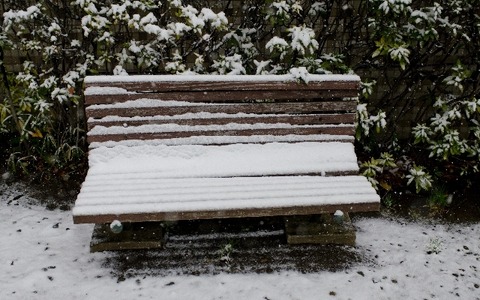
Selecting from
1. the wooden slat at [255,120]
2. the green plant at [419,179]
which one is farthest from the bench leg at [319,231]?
the green plant at [419,179]

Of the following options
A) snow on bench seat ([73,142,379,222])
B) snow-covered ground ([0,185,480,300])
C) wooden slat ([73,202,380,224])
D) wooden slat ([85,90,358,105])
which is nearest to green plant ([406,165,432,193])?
snow-covered ground ([0,185,480,300])

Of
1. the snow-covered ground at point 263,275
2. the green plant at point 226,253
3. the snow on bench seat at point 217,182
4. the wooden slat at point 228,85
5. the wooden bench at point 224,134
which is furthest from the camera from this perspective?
the wooden slat at point 228,85

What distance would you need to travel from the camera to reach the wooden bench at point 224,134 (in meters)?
3.57

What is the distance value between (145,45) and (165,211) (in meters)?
1.86

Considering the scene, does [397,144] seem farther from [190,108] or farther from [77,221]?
[77,221]

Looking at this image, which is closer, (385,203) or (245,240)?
(245,240)

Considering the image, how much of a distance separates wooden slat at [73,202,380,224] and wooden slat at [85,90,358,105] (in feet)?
3.09

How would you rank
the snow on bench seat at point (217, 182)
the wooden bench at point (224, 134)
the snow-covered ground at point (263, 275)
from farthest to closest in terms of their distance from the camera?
1. the wooden bench at point (224, 134)
2. the snow on bench seat at point (217, 182)
3. the snow-covered ground at point (263, 275)

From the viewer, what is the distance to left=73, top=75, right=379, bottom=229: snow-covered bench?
357 cm

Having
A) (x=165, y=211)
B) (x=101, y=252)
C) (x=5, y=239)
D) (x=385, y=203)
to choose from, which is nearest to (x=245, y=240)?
(x=165, y=211)

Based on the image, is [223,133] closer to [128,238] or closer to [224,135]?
[224,135]

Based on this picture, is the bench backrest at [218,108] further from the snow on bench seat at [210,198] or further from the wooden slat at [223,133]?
the snow on bench seat at [210,198]

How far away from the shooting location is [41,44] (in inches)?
183

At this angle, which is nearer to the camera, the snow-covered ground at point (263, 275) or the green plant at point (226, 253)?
the snow-covered ground at point (263, 275)
